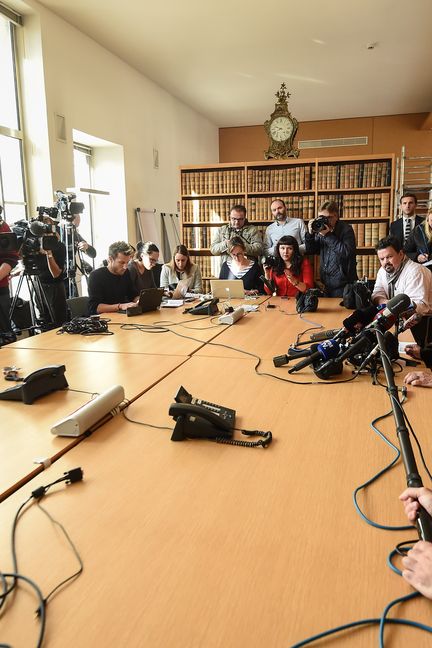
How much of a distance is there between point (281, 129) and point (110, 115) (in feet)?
6.32

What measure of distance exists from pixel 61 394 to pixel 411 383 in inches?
48.2

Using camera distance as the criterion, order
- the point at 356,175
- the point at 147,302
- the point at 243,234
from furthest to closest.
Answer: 1. the point at 356,175
2. the point at 243,234
3. the point at 147,302

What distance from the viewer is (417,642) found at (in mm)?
644

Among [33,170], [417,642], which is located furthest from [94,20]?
[417,642]

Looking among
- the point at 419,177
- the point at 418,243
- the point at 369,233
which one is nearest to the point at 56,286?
the point at 418,243

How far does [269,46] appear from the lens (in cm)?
507

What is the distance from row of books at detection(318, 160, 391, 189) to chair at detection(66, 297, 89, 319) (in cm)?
312

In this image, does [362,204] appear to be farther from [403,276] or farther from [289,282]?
[403,276]

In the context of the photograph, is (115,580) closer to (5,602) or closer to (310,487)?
(5,602)

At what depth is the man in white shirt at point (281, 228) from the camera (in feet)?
15.6

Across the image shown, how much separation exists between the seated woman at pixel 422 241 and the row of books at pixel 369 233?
0.93 metres

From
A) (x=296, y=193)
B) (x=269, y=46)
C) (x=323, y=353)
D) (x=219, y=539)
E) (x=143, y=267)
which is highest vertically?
(x=269, y=46)

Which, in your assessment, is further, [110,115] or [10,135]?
[110,115]

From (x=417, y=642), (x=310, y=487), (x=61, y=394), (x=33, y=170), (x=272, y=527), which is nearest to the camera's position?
(x=417, y=642)
